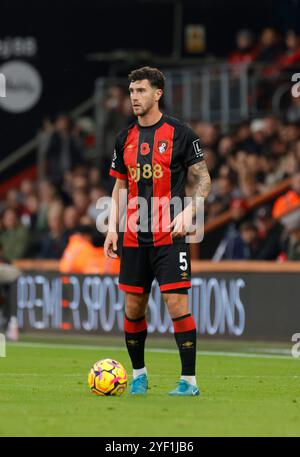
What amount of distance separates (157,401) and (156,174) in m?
1.81

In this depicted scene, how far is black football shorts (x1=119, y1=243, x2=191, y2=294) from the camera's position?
11250 millimetres

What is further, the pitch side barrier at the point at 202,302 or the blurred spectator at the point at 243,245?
the blurred spectator at the point at 243,245

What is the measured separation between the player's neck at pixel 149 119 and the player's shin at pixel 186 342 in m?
1.58

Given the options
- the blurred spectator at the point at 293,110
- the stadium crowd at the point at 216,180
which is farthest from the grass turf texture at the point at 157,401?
the blurred spectator at the point at 293,110

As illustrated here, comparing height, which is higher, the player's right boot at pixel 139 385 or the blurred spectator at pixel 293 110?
the blurred spectator at pixel 293 110

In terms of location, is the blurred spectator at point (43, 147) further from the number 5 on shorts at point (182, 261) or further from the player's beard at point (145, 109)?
the number 5 on shorts at point (182, 261)

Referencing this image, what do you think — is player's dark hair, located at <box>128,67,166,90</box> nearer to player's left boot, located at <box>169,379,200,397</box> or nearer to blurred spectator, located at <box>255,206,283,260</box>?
player's left boot, located at <box>169,379,200,397</box>

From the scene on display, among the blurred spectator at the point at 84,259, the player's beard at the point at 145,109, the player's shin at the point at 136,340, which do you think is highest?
the player's beard at the point at 145,109

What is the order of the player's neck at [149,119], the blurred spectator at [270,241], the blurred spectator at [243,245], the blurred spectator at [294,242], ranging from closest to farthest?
the player's neck at [149,119]
the blurred spectator at [294,242]
the blurred spectator at [270,241]
the blurred spectator at [243,245]

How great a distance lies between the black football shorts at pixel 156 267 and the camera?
1125 cm

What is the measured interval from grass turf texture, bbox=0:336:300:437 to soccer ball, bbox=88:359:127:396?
0.11 metres

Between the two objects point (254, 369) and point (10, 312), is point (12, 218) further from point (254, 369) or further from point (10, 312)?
point (254, 369)

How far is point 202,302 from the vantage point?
822 inches
